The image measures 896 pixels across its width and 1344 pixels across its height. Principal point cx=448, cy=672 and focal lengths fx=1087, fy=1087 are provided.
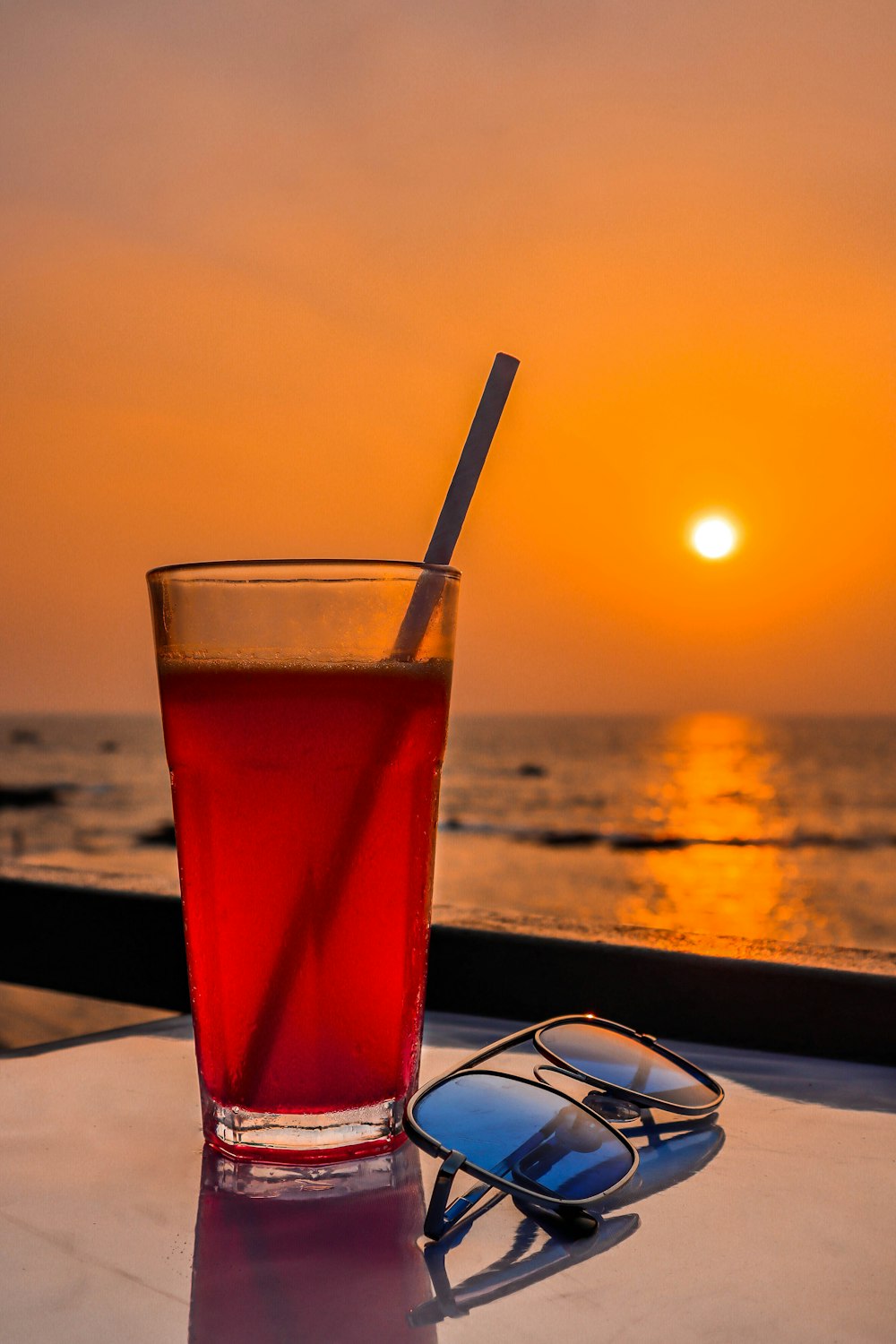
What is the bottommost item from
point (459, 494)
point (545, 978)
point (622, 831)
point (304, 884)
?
point (622, 831)

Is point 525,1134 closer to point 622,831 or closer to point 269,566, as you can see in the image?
point 269,566

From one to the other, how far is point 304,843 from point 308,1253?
0.24m

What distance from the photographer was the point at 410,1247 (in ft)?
1.79

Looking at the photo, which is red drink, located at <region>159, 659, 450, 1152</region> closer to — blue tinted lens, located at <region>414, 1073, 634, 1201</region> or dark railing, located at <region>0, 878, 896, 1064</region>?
blue tinted lens, located at <region>414, 1073, 634, 1201</region>

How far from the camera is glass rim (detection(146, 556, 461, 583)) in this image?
2.21 feet

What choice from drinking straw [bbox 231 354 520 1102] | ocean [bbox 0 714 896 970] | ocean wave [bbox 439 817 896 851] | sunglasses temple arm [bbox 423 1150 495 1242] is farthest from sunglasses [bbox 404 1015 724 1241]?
ocean wave [bbox 439 817 896 851]

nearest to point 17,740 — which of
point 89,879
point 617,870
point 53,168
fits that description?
point 617,870

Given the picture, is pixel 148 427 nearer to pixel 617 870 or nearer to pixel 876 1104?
pixel 876 1104

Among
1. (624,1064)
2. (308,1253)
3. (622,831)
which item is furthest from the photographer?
(622,831)

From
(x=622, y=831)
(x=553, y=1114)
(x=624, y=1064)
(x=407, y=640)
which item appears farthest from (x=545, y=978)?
(x=622, y=831)

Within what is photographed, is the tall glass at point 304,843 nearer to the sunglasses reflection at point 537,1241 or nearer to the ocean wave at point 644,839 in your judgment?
the sunglasses reflection at point 537,1241

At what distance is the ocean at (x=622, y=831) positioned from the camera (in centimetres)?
1535

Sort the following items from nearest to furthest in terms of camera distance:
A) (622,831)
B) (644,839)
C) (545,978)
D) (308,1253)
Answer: (308,1253), (545,978), (644,839), (622,831)

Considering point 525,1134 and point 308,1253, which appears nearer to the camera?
point 308,1253
